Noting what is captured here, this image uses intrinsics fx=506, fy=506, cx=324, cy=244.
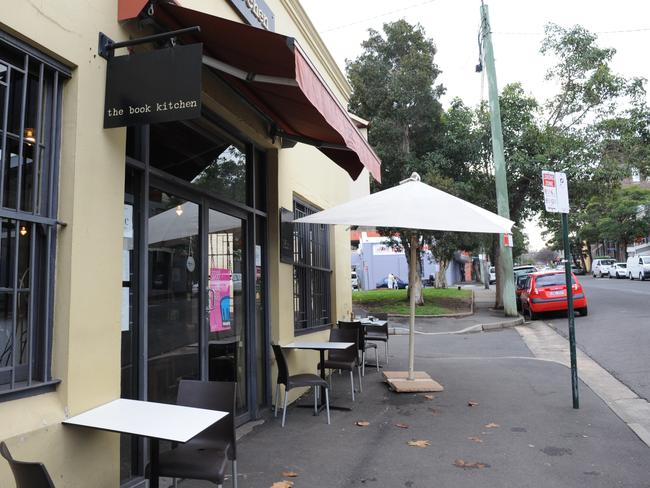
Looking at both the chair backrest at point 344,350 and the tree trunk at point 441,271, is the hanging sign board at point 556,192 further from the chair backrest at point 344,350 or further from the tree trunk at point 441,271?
the tree trunk at point 441,271

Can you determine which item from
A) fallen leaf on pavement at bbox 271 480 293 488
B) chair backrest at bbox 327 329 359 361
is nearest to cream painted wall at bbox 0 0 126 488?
fallen leaf on pavement at bbox 271 480 293 488

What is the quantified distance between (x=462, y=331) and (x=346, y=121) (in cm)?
1078

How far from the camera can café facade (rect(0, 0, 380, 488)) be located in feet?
9.24

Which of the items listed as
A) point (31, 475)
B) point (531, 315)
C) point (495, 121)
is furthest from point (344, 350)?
point (495, 121)

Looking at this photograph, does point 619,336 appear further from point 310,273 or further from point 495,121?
point 495,121

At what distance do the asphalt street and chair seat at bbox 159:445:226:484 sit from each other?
5.56 metres

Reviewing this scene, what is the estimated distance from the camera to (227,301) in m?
5.44

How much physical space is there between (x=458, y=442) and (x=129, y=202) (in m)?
3.65

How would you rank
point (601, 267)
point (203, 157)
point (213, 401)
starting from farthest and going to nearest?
point (601, 267), point (203, 157), point (213, 401)

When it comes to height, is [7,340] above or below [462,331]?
above

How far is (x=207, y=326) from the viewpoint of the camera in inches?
192

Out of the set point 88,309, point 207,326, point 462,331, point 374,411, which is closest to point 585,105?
point 462,331

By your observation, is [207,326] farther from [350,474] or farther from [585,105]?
[585,105]

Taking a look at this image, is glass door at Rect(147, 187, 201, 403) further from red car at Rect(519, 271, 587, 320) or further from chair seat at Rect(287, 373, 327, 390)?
red car at Rect(519, 271, 587, 320)
